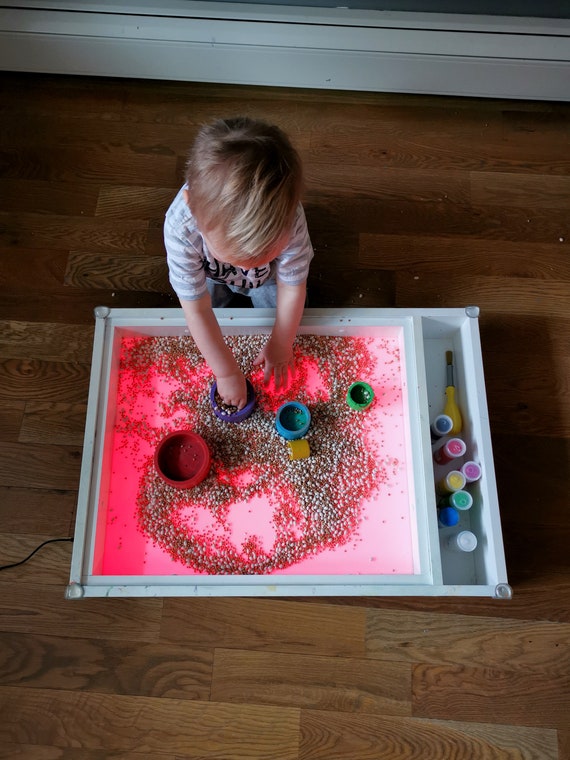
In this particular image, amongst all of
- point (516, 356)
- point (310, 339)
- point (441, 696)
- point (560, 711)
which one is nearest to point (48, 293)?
point (310, 339)

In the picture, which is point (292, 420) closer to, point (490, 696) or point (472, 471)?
point (472, 471)

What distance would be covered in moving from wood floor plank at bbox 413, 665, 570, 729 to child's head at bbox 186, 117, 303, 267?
102cm

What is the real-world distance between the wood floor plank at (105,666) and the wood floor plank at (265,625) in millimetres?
39

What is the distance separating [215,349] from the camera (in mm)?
1097

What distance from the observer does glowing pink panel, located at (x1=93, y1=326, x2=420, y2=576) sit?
3.70 feet

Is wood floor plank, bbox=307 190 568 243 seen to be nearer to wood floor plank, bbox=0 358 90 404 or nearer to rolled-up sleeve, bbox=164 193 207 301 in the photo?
rolled-up sleeve, bbox=164 193 207 301

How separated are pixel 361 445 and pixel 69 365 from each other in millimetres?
781

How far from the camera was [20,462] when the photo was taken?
136 cm

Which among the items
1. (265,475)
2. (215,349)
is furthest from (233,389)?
(265,475)

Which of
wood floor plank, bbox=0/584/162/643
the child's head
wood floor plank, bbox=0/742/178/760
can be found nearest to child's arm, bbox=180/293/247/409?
the child's head

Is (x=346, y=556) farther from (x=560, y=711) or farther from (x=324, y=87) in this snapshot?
(x=324, y=87)

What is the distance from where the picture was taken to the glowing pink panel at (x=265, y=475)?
44.4 inches

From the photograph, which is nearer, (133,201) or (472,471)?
(472,471)

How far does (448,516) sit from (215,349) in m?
0.59
